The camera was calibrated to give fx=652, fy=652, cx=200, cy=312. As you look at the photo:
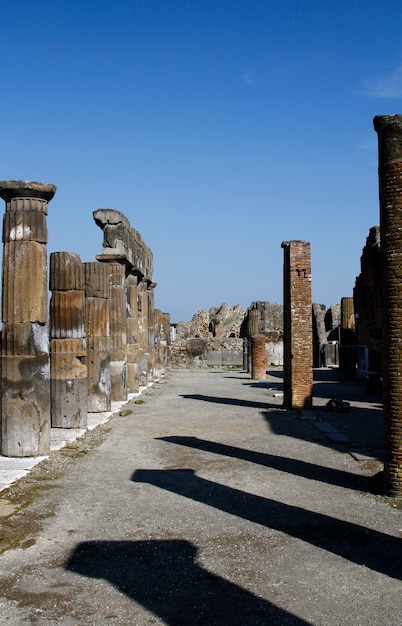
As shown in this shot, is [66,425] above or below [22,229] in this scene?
below

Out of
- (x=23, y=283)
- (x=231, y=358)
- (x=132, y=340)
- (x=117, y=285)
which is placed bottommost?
(x=231, y=358)

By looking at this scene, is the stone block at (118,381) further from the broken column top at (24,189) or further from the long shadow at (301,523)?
the long shadow at (301,523)

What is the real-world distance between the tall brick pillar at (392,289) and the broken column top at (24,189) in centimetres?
443

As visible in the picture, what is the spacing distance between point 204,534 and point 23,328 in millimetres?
4343

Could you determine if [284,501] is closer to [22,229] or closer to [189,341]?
[22,229]

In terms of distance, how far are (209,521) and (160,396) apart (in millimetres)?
11775

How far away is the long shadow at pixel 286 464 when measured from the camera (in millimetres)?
7543

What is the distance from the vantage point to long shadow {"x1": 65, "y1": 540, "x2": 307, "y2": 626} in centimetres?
395

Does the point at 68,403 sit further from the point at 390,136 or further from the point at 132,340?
the point at 390,136

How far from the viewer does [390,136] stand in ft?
23.0

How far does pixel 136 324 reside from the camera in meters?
18.5

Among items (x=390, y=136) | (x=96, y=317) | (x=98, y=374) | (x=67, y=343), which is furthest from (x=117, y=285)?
(x=390, y=136)

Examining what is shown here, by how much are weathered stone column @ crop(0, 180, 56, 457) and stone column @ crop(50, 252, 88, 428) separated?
251cm

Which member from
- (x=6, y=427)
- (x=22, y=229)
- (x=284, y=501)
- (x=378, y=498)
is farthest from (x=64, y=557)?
(x=22, y=229)
